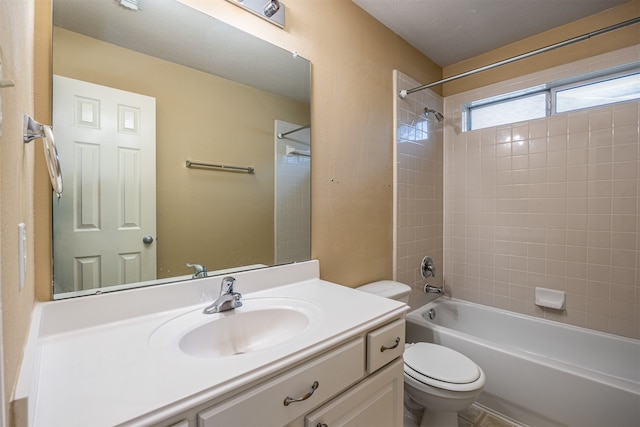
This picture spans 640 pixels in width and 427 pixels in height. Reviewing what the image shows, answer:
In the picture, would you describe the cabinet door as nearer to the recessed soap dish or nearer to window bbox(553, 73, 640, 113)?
the recessed soap dish

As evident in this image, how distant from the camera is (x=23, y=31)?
627 millimetres

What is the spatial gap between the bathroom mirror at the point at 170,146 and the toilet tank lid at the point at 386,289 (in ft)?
1.61

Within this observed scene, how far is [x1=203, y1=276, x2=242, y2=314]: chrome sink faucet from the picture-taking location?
99cm

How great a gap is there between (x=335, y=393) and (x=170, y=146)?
1.00 metres

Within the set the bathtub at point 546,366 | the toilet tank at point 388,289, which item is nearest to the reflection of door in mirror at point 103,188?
the toilet tank at point 388,289

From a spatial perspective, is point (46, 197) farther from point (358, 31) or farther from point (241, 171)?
point (358, 31)

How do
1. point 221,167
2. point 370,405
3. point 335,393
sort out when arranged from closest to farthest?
point 335,393 < point 370,405 < point 221,167

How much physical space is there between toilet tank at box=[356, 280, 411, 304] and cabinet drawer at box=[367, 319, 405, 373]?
572 millimetres

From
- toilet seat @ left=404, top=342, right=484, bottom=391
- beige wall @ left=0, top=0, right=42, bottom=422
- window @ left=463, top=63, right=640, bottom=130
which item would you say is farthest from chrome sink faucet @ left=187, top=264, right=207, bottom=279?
window @ left=463, top=63, right=640, bottom=130

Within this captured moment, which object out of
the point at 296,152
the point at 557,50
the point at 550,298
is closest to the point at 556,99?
the point at 557,50

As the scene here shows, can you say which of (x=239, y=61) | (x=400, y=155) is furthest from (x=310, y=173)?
(x=400, y=155)

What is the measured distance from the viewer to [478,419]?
1591mm

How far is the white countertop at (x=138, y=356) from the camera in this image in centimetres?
50

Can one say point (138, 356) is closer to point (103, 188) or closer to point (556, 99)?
point (103, 188)
